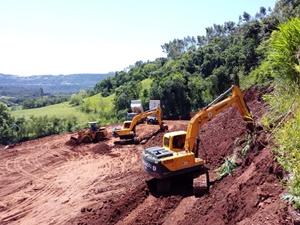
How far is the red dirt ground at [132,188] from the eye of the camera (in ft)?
20.4

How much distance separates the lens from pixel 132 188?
11539 millimetres

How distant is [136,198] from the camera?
10.1 metres

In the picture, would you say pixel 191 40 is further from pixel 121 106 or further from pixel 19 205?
pixel 19 205

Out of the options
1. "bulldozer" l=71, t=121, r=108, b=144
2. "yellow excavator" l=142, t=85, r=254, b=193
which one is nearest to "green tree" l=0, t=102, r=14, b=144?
"bulldozer" l=71, t=121, r=108, b=144

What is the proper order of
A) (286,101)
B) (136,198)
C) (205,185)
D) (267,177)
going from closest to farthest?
(286,101), (267,177), (205,185), (136,198)

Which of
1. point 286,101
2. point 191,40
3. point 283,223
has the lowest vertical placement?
point 283,223

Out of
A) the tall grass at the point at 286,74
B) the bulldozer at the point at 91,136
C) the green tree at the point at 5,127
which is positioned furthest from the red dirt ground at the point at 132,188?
the green tree at the point at 5,127

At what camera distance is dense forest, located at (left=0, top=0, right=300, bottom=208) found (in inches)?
176

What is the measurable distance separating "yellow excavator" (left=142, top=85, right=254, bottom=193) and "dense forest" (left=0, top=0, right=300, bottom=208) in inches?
86.1

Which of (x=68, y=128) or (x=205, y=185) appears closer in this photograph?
(x=205, y=185)

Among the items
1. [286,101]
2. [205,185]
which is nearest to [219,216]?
[205,185]

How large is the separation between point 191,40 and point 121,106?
267 feet

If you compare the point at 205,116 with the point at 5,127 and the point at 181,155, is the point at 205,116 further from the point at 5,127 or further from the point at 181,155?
the point at 5,127

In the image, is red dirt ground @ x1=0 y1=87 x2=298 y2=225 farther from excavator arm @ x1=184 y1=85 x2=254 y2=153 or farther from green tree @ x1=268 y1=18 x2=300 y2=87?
green tree @ x1=268 y1=18 x2=300 y2=87
